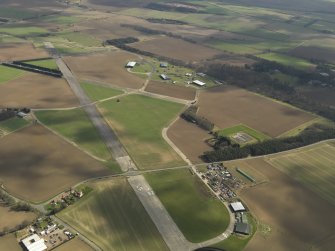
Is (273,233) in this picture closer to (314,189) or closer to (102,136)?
(314,189)

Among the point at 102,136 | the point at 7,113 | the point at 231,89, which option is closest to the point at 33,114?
the point at 7,113

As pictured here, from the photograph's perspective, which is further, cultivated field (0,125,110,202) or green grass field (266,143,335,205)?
green grass field (266,143,335,205)

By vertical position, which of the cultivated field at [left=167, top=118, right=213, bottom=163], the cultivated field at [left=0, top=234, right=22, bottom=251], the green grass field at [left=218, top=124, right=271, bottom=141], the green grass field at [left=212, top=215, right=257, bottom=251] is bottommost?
the cultivated field at [left=0, top=234, right=22, bottom=251]

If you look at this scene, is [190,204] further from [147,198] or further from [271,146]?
[271,146]

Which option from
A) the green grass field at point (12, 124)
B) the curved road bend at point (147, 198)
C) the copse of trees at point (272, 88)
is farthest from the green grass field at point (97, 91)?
the copse of trees at point (272, 88)

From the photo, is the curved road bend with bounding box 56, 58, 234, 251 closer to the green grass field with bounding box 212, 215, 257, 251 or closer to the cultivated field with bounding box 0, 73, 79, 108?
the green grass field with bounding box 212, 215, 257, 251

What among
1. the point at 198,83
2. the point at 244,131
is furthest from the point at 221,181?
the point at 198,83

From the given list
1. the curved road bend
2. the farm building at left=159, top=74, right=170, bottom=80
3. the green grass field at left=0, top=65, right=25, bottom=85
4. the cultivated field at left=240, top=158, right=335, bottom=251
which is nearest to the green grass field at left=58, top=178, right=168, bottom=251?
the curved road bend

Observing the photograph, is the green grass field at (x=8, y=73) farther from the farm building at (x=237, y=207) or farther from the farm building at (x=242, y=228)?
the farm building at (x=242, y=228)
